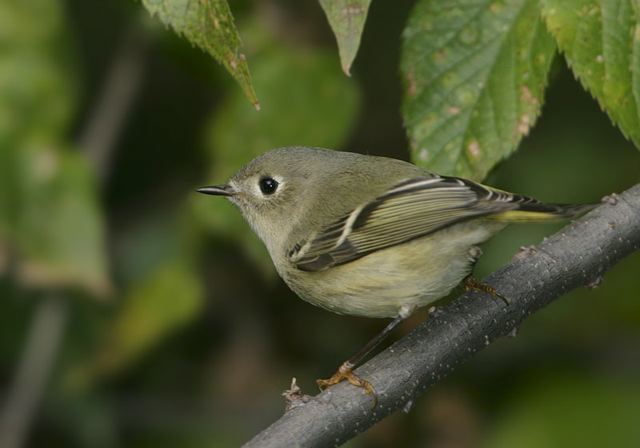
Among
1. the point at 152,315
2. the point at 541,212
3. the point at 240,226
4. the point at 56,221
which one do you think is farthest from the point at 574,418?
the point at 56,221

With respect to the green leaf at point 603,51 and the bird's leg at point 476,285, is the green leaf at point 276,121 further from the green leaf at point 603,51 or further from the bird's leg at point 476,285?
the green leaf at point 603,51

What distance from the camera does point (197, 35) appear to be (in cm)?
241

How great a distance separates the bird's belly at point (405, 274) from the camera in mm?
2922

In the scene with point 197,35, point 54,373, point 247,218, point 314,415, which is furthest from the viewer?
point 54,373

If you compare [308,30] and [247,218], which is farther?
[308,30]

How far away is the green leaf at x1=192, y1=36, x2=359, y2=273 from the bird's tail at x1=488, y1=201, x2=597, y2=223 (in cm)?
111

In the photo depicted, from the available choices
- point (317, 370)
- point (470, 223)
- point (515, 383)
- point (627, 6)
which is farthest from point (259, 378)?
point (627, 6)

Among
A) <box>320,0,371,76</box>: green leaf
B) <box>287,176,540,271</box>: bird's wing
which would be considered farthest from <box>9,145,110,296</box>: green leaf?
<box>320,0,371,76</box>: green leaf

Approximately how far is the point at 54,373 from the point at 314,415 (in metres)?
2.65

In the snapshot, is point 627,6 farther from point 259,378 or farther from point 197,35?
point 259,378

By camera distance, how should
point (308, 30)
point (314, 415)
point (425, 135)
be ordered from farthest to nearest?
point (308, 30)
point (425, 135)
point (314, 415)

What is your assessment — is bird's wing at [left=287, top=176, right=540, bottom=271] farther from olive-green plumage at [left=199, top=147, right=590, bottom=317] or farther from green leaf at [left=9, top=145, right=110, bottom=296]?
green leaf at [left=9, top=145, right=110, bottom=296]

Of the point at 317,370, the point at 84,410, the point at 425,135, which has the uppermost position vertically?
the point at 425,135

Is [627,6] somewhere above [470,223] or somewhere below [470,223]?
above
